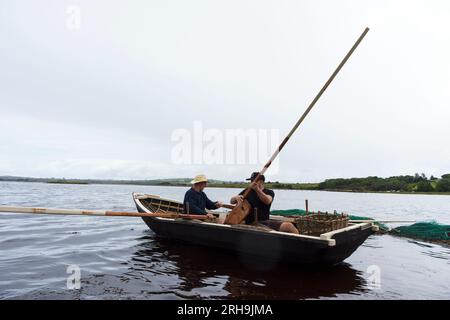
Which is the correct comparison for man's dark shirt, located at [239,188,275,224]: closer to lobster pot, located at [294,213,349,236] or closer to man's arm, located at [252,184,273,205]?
man's arm, located at [252,184,273,205]

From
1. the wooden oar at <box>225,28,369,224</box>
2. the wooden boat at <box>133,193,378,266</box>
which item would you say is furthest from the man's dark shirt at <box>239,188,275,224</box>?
the wooden boat at <box>133,193,378,266</box>

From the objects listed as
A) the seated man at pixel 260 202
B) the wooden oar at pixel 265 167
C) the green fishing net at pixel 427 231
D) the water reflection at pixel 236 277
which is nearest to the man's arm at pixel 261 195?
the seated man at pixel 260 202

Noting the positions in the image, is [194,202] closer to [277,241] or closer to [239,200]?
[239,200]

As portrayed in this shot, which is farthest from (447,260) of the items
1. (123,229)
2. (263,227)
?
(123,229)

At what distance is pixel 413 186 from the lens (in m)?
83.4

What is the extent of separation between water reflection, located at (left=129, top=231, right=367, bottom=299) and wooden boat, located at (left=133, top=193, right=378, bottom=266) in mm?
313

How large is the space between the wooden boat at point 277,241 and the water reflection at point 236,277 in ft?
1.03

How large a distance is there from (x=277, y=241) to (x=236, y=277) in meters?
1.24

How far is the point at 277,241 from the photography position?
7160 millimetres

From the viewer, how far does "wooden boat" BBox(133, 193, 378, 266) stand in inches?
264

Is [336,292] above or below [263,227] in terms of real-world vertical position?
below
